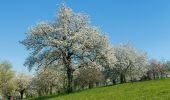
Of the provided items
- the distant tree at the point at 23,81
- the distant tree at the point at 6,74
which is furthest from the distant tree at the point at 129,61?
the distant tree at the point at 23,81

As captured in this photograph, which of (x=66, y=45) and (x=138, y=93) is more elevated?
(x=66, y=45)

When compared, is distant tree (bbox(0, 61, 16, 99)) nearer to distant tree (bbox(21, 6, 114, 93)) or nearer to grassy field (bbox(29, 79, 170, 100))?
distant tree (bbox(21, 6, 114, 93))

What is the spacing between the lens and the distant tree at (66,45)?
197 feet

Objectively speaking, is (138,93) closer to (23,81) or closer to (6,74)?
(6,74)

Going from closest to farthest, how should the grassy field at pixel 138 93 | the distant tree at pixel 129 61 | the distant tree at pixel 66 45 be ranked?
the grassy field at pixel 138 93 < the distant tree at pixel 66 45 < the distant tree at pixel 129 61

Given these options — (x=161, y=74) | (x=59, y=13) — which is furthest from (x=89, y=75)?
(x=161, y=74)

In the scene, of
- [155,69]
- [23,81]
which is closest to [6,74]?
[23,81]

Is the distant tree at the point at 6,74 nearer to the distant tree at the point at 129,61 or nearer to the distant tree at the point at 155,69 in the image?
the distant tree at the point at 129,61

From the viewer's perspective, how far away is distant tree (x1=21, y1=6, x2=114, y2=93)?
197 ft

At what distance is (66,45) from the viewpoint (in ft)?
196

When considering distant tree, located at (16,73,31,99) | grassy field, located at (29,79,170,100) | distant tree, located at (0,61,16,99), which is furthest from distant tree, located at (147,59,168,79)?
grassy field, located at (29,79,170,100)

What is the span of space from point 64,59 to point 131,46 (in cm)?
7426

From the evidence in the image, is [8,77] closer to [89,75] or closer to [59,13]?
[89,75]

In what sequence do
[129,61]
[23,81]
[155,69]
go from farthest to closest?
[155,69]
[23,81]
[129,61]
